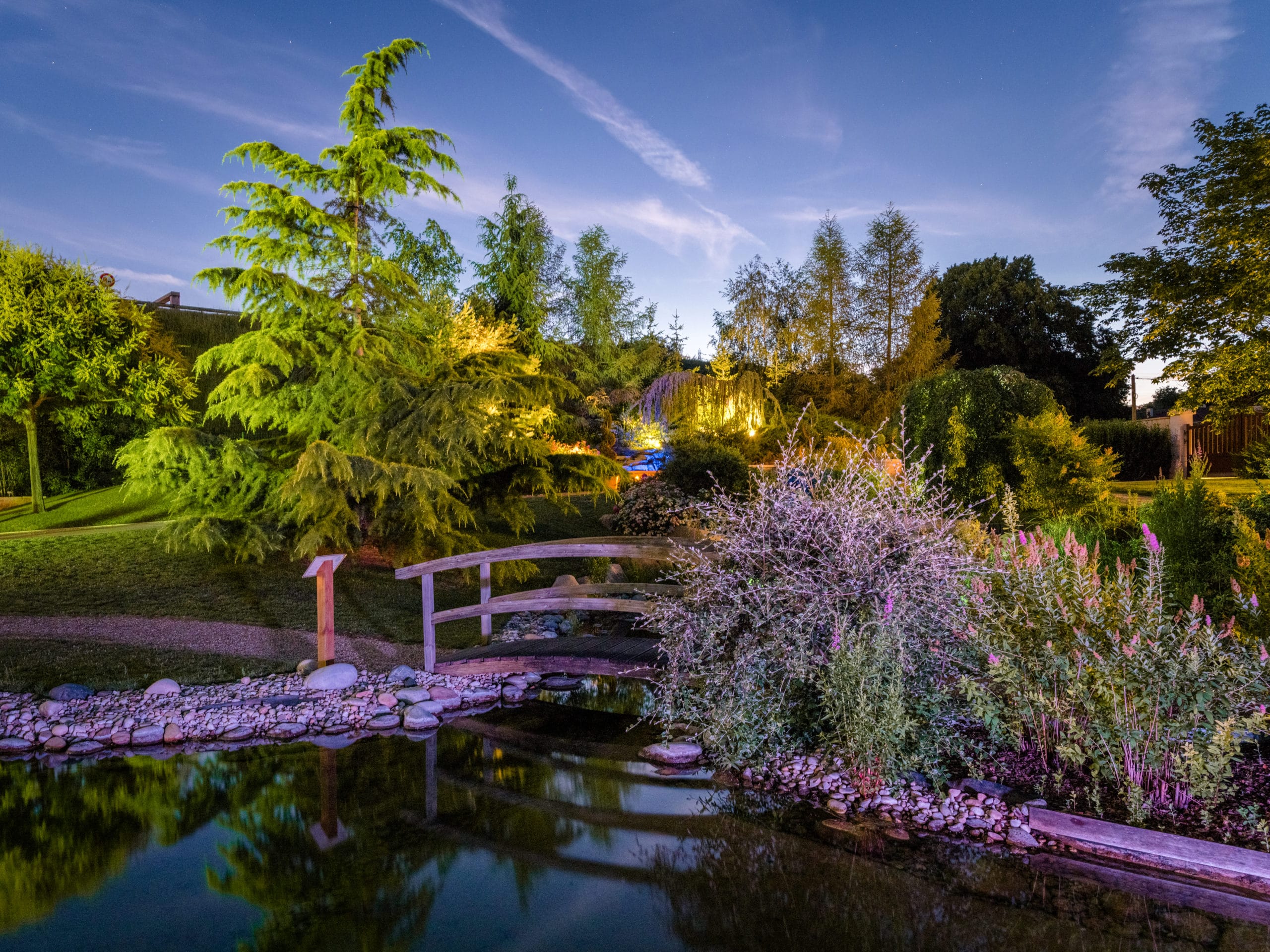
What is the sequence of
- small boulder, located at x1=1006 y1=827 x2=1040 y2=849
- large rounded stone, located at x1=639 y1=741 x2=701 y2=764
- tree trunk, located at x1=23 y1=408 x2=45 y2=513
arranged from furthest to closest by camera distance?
tree trunk, located at x1=23 y1=408 x2=45 y2=513
large rounded stone, located at x1=639 y1=741 x2=701 y2=764
small boulder, located at x1=1006 y1=827 x2=1040 y2=849

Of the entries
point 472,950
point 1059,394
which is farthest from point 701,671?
point 1059,394

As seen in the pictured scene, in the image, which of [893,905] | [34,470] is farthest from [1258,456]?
[34,470]

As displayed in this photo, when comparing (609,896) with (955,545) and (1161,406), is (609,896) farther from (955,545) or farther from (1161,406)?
(1161,406)

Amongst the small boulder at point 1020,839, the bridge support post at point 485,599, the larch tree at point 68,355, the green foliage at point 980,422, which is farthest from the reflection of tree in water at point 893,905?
the larch tree at point 68,355

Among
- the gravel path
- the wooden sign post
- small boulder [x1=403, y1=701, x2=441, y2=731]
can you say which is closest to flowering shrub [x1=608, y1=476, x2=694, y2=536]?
the gravel path

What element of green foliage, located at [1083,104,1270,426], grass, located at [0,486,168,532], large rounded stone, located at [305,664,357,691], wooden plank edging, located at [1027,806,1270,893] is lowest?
large rounded stone, located at [305,664,357,691]

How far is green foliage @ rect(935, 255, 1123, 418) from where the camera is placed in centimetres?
3172

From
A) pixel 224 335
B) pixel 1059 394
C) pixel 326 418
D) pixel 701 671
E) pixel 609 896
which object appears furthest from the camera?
pixel 1059 394

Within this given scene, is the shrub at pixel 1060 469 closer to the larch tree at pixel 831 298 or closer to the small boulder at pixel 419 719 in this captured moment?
the small boulder at pixel 419 719

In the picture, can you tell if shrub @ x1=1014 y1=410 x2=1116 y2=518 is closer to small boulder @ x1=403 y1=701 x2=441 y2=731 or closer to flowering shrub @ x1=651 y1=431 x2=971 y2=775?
flowering shrub @ x1=651 y1=431 x2=971 y2=775

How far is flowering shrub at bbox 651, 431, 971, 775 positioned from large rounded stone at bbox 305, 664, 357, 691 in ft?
9.83

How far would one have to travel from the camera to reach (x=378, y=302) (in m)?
10.8

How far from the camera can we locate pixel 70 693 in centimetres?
591

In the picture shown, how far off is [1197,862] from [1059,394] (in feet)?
105
